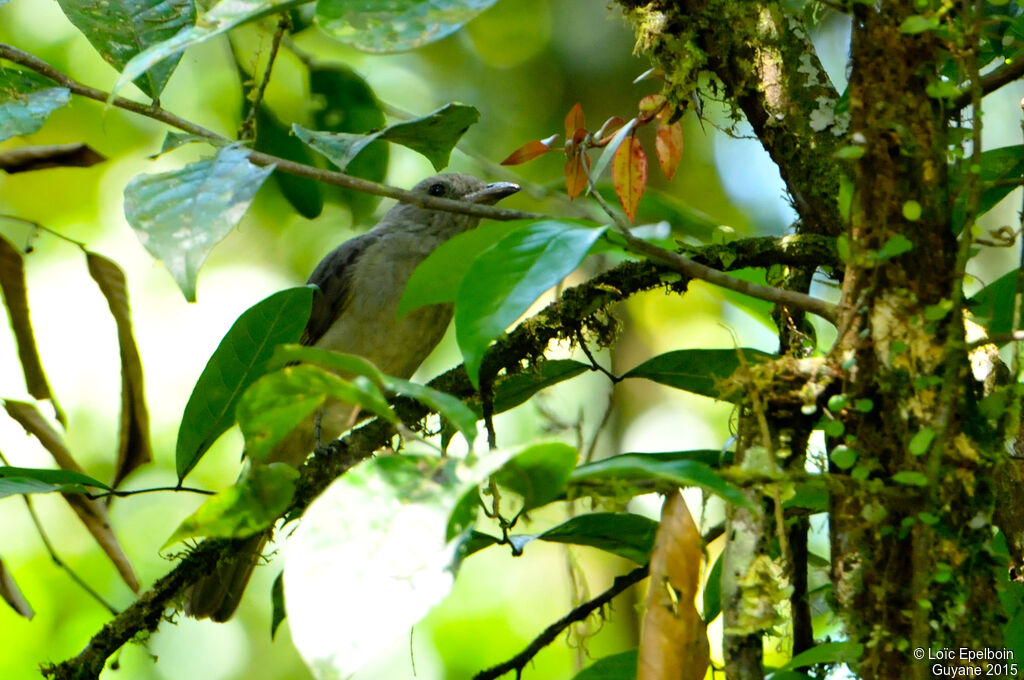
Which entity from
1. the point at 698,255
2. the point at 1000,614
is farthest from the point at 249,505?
the point at 698,255

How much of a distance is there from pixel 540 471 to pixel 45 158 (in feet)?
6.29

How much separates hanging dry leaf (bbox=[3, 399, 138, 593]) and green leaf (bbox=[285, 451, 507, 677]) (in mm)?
1654

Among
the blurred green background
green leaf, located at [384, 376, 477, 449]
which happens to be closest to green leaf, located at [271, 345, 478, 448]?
green leaf, located at [384, 376, 477, 449]

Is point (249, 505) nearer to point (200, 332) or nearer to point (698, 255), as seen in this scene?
point (698, 255)

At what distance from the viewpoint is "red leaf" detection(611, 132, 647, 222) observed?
2004mm

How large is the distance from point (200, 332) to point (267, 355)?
5.58 m

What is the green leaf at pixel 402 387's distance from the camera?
1062 mm

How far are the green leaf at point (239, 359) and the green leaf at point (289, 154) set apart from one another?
1.27 meters

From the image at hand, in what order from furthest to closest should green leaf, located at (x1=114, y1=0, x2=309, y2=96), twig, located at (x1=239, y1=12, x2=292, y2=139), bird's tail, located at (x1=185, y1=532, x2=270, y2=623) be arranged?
bird's tail, located at (x1=185, y1=532, x2=270, y2=623), twig, located at (x1=239, y1=12, x2=292, y2=139), green leaf, located at (x1=114, y1=0, x2=309, y2=96)

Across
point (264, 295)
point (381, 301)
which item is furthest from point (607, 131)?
point (264, 295)

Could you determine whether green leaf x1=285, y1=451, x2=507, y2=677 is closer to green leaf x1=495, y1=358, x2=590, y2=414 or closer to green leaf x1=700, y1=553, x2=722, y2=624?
green leaf x1=700, y1=553, x2=722, y2=624

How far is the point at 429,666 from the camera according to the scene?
608cm

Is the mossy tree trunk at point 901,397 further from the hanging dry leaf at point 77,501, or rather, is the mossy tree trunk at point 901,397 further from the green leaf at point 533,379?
the hanging dry leaf at point 77,501

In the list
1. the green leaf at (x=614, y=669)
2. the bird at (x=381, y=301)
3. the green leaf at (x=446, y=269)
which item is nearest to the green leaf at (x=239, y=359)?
the green leaf at (x=446, y=269)
